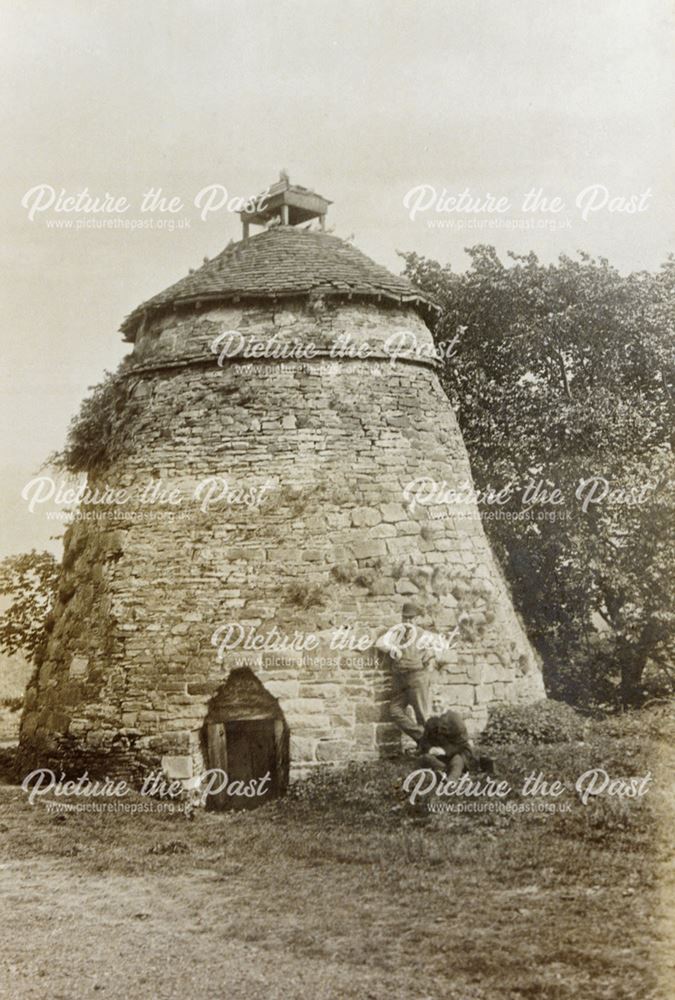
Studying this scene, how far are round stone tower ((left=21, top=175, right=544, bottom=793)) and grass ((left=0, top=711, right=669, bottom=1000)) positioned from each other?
106 cm

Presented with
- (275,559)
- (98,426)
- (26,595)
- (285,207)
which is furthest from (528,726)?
→ (285,207)

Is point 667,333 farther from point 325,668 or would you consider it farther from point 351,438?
point 325,668

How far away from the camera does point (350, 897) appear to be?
745 cm

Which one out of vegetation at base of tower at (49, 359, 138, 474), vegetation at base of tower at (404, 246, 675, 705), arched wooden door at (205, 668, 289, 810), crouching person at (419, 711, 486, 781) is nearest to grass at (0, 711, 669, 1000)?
crouching person at (419, 711, 486, 781)

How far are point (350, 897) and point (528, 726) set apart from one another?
4501 millimetres

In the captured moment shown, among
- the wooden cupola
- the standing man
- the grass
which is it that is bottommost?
the grass

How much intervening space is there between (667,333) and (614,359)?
1.02 metres

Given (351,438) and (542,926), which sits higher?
(351,438)

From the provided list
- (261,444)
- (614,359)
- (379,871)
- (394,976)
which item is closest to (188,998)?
(394,976)

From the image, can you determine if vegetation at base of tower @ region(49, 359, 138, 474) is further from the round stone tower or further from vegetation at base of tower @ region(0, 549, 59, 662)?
vegetation at base of tower @ region(0, 549, 59, 662)

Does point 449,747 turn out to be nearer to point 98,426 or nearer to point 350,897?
point 350,897

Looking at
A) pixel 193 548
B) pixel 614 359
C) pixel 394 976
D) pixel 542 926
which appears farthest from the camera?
pixel 614 359

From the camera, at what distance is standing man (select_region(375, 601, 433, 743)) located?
34.5 ft

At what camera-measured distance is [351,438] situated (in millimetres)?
11836
